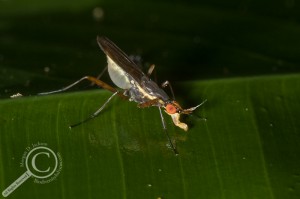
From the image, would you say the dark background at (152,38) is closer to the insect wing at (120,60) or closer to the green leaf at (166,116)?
the green leaf at (166,116)

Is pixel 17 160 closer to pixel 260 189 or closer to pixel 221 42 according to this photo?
pixel 260 189

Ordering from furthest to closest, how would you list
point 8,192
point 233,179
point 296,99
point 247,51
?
1. point 247,51
2. point 296,99
3. point 233,179
4. point 8,192

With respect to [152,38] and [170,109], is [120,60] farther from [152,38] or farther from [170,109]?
[152,38]

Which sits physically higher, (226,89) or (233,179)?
(226,89)

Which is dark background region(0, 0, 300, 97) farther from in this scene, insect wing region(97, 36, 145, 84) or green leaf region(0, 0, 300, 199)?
insect wing region(97, 36, 145, 84)

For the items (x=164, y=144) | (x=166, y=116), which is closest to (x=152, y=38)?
(x=166, y=116)

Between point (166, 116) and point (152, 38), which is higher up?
point (152, 38)

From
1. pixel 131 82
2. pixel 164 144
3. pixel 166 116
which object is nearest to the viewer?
pixel 164 144

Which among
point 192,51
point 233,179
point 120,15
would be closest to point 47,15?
point 120,15

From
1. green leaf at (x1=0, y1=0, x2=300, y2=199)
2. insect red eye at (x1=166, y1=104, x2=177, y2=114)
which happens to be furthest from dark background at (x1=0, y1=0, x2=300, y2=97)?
insect red eye at (x1=166, y1=104, x2=177, y2=114)
